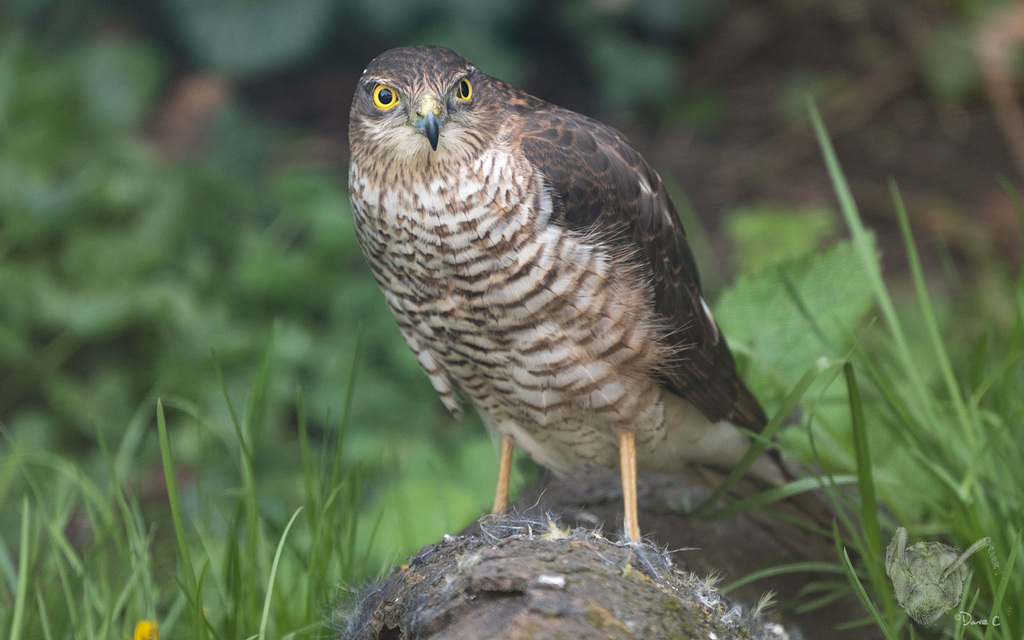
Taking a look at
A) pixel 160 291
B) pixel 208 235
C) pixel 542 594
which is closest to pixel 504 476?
pixel 542 594

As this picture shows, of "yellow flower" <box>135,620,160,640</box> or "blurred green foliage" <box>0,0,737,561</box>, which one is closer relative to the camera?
"yellow flower" <box>135,620,160,640</box>

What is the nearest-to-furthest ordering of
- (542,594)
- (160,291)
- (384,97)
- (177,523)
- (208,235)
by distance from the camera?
1. (542,594)
2. (177,523)
3. (384,97)
4. (160,291)
5. (208,235)

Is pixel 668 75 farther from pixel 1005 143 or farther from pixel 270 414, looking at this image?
pixel 270 414

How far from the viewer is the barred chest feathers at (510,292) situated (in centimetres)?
230

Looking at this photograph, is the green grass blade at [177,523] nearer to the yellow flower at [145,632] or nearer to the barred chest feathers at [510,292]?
the yellow flower at [145,632]

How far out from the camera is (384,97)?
2441 mm

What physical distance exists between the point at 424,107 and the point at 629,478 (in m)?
1.09

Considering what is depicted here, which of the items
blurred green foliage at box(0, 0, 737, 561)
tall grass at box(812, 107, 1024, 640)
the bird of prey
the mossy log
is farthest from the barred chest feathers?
blurred green foliage at box(0, 0, 737, 561)

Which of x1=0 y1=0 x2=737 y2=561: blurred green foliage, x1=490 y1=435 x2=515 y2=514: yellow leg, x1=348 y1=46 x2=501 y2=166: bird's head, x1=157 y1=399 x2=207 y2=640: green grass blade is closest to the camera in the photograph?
x1=157 y1=399 x2=207 y2=640: green grass blade

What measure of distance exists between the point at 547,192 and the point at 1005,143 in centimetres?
513

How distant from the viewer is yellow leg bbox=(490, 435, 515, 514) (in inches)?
107

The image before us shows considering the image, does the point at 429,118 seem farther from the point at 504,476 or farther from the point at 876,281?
the point at 876,281

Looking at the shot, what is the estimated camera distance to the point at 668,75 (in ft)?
20.0

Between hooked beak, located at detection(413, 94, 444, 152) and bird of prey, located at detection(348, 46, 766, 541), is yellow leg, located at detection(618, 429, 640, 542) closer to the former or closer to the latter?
bird of prey, located at detection(348, 46, 766, 541)
